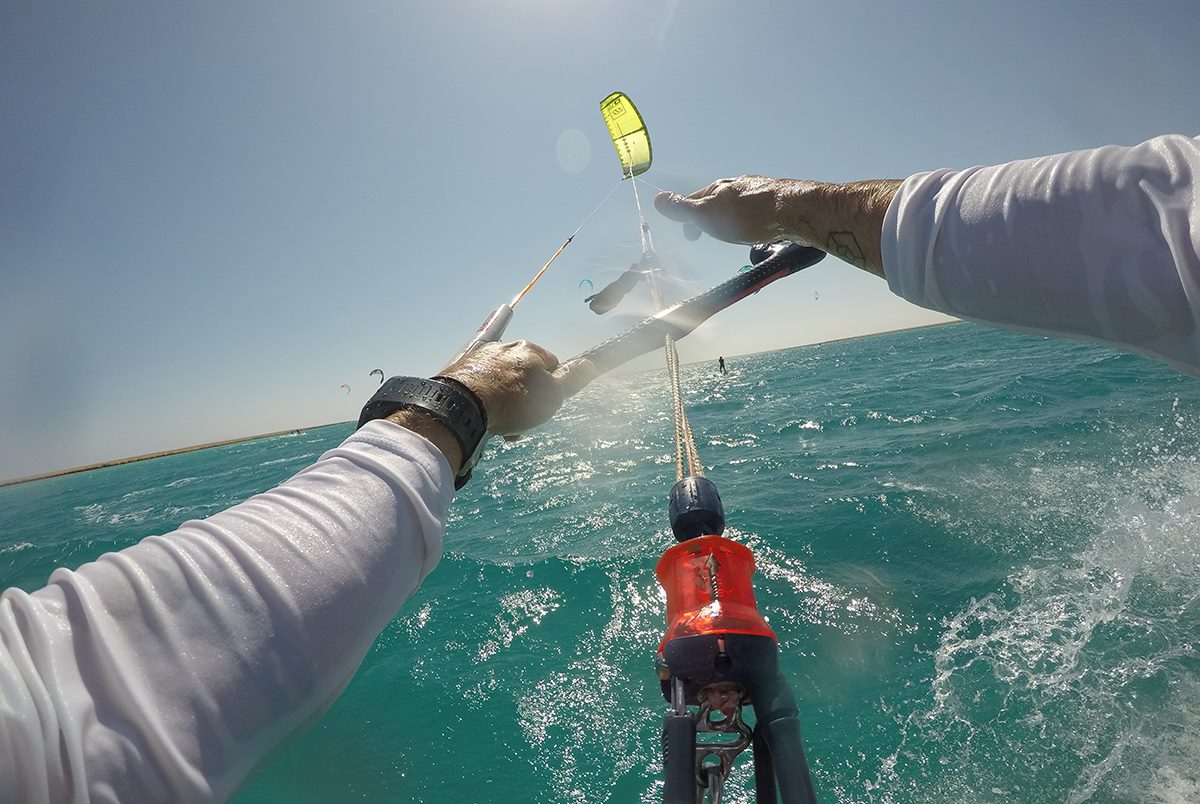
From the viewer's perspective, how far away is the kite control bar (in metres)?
2.13

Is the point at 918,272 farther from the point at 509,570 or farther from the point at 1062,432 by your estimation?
the point at 1062,432

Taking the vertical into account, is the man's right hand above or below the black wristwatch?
above

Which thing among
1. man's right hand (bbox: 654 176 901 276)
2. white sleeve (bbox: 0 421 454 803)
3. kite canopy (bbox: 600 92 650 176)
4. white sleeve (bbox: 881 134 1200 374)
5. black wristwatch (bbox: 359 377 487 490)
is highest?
kite canopy (bbox: 600 92 650 176)

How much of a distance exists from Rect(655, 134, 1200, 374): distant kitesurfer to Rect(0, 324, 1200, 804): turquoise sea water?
4409 mm

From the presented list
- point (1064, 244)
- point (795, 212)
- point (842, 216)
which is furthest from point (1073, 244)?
point (795, 212)

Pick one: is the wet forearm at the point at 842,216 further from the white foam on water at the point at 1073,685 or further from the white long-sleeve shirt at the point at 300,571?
the white foam on water at the point at 1073,685

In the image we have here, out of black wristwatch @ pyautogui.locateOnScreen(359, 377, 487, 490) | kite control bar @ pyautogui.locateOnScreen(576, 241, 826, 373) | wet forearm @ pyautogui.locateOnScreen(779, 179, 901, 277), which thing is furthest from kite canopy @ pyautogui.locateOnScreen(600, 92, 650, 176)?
black wristwatch @ pyautogui.locateOnScreen(359, 377, 487, 490)

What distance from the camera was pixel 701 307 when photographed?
236 centimetres

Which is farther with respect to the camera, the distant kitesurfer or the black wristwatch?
the black wristwatch

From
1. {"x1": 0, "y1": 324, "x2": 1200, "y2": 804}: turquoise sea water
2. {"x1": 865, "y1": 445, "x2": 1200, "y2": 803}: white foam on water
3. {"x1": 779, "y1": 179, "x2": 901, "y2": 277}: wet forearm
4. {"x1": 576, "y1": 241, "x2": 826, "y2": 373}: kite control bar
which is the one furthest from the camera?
{"x1": 0, "y1": 324, "x2": 1200, "y2": 804}: turquoise sea water

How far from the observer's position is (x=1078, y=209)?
1021mm

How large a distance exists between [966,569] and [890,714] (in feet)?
10.1

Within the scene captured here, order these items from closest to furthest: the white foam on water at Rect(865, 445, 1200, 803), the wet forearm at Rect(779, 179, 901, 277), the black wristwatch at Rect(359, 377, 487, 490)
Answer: the wet forearm at Rect(779, 179, 901, 277) < the black wristwatch at Rect(359, 377, 487, 490) < the white foam on water at Rect(865, 445, 1200, 803)

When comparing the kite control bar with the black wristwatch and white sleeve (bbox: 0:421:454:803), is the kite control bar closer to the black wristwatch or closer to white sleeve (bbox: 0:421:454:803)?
the black wristwatch
